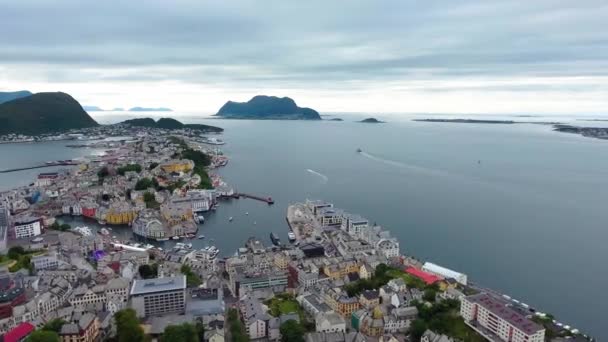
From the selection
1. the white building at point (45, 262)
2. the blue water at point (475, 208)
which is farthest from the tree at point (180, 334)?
the blue water at point (475, 208)

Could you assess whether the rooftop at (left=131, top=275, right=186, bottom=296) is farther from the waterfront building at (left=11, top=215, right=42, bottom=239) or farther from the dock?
the dock

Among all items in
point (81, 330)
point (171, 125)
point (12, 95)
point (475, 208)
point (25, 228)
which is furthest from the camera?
point (12, 95)

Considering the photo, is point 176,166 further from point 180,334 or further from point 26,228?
point 180,334

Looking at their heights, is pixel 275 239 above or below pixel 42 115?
below

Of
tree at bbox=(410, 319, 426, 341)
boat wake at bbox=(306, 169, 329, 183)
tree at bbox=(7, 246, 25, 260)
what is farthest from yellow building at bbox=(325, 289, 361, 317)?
boat wake at bbox=(306, 169, 329, 183)

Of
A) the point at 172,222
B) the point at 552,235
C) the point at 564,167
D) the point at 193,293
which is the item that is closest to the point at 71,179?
the point at 172,222

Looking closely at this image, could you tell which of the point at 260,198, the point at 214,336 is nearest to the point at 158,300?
the point at 214,336
